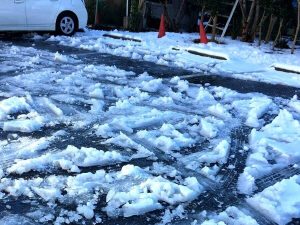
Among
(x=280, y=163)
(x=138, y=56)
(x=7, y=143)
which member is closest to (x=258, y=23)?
(x=138, y=56)

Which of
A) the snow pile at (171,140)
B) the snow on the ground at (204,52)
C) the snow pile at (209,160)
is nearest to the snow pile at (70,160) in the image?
the snow pile at (171,140)

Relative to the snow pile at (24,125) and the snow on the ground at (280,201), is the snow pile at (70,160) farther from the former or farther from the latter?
the snow on the ground at (280,201)

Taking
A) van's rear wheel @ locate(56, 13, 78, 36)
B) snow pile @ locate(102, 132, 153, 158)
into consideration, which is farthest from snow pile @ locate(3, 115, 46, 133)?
van's rear wheel @ locate(56, 13, 78, 36)

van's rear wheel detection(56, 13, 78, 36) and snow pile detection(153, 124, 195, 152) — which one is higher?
van's rear wheel detection(56, 13, 78, 36)

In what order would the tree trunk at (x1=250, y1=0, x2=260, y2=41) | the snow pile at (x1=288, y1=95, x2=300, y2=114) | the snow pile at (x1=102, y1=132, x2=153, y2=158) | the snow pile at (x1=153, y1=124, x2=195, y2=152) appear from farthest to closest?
the tree trunk at (x1=250, y1=0, x2=260, y2=41) < the snow pile at (x1=288, y1=95, x2=300, y2=114) < the snow pile at (x1=153, y1=124, x2=195, y2=152) < the snow pile at (x1=102, y1=132, x2=153, y2=158)

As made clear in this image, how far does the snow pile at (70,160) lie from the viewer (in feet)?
11.8

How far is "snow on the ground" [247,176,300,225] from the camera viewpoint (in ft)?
10.2

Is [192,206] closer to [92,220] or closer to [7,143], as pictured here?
[92,220]

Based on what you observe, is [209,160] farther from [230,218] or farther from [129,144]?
[230,218]

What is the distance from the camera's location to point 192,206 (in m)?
3.20

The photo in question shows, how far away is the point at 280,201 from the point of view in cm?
329

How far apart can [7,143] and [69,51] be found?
220 inches

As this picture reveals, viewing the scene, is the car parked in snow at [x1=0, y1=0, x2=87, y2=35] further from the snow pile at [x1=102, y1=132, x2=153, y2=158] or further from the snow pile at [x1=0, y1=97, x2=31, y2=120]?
the snow pile at [x1=102, y1=132, x2=153, y2=158]

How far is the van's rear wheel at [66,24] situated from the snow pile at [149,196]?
9.22 m
